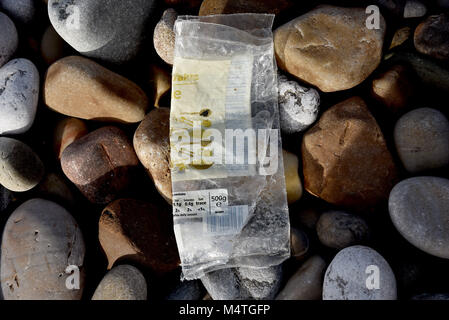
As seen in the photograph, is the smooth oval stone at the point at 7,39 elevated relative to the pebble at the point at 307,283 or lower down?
elevated

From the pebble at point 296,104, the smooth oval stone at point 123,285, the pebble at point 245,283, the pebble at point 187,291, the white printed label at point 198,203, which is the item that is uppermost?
the pebble at point 296,104

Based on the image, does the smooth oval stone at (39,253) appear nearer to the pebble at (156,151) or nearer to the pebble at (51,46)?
the pebble at (156,151)

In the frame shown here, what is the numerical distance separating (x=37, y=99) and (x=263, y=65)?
1.48 m

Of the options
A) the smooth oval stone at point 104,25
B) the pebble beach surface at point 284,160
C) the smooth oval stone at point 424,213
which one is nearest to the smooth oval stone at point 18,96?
the pebble beach surface at point 284,160

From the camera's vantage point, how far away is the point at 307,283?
6.83ft

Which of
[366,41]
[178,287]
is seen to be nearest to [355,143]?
[366,41]

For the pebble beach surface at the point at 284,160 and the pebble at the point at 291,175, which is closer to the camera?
the pebble beach surface at the point at 284,160

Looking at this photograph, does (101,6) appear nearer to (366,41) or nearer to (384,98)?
(366,41)

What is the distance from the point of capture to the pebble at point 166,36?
235 centimetres

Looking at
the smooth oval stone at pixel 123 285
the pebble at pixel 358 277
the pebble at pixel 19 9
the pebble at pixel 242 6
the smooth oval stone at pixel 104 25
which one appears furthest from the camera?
the pebble at pixel 19 9

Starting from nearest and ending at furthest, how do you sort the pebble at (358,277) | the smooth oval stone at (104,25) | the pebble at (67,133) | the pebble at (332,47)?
1. the pebble at (358,277)
2. the pebble at (332,47)
3. the smooth oval stone at (104,25)
4. the pebble at (67,133)

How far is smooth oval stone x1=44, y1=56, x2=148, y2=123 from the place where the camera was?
2.29m

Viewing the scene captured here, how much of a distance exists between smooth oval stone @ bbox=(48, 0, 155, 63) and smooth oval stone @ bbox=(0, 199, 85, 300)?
1043 millimetres

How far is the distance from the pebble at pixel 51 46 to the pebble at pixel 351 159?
1811 mm
